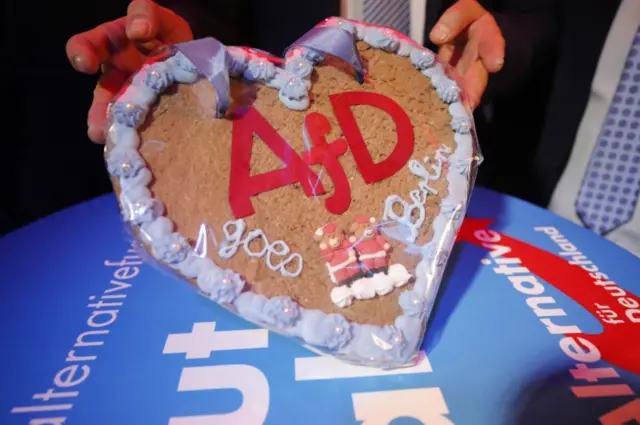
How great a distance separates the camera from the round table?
0.72 metres

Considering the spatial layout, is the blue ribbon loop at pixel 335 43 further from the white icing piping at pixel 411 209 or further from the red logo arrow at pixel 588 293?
the red logo arrow at pixel 588 293

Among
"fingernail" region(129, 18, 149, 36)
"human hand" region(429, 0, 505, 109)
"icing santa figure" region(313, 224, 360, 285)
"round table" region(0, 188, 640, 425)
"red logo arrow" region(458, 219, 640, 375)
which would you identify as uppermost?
"fingernail" region(129, 18, 149, 36)

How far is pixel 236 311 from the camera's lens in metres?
0.80

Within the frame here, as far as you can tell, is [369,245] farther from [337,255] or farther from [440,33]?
[440,33]

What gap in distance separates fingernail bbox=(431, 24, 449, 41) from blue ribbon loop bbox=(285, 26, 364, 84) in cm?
21

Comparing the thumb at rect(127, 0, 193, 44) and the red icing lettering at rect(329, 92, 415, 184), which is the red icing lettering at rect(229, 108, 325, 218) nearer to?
the red icing lettering at rect(329, 92, 415, 184)

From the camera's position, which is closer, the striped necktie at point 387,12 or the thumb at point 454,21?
the thumb at point 454,21

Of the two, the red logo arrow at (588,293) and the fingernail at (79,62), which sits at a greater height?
the fingernail at (79,62)

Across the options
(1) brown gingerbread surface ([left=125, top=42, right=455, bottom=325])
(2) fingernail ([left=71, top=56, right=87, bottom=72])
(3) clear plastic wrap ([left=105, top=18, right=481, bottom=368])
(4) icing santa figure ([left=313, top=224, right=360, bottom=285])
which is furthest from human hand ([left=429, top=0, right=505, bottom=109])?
(2) fingernail ([left=71, top=56, right=87, bottom=72])

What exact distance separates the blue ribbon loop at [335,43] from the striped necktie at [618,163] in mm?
860

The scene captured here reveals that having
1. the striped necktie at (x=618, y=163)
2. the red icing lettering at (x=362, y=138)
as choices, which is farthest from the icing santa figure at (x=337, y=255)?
the striped necktie at (x=618, y=163)

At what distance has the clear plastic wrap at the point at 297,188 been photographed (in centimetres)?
79

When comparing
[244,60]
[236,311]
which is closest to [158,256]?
[236,311]

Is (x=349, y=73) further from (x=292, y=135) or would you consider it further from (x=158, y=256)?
(x=158, y=256)
